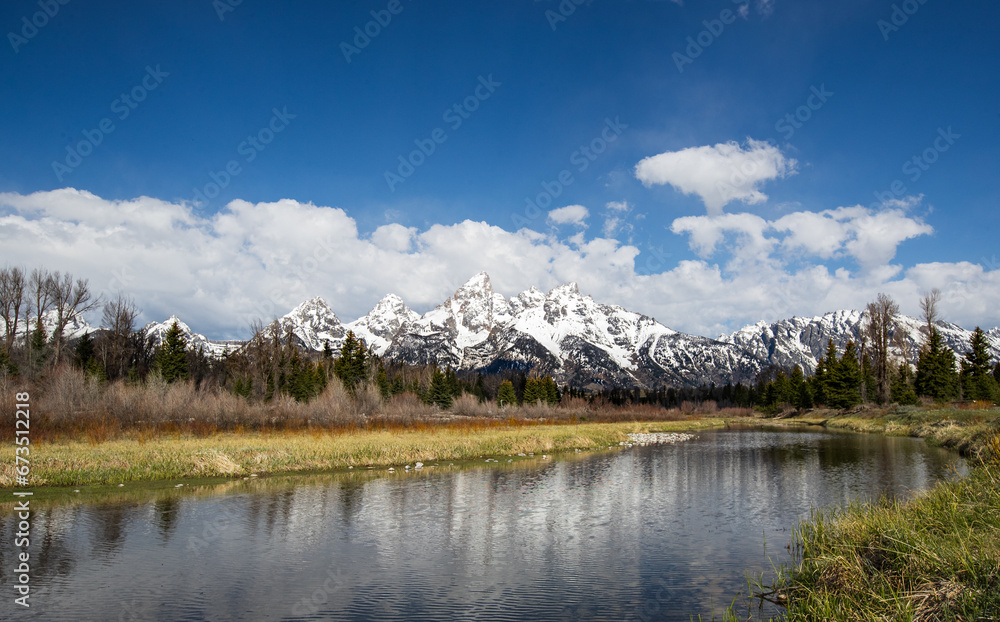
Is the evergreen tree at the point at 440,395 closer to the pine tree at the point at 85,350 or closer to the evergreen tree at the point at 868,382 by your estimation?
the pine tree at the point at 85,350

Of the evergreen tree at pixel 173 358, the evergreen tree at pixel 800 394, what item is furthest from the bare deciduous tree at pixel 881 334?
the evergreen tree at pixel 173 358

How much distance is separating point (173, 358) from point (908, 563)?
9250 centimetres

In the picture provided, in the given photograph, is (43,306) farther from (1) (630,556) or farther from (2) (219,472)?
(1) (630,556)

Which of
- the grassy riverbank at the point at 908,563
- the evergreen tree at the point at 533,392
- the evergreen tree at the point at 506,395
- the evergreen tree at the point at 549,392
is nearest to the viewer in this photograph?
the grassy riverbank at the point at 908,563

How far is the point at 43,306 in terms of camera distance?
252 feet

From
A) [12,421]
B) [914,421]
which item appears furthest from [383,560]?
[914,421]

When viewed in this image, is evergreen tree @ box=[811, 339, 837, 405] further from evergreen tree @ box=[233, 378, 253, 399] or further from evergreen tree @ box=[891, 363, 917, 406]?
evergreen tree @ box=[233, 378, 253, 399]

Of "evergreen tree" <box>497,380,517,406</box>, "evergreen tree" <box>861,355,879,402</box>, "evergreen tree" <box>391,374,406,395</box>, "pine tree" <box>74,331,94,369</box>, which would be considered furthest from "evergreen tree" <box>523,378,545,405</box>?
"pine tree" <box>74,331,94,369</box>

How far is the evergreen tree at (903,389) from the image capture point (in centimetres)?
7844

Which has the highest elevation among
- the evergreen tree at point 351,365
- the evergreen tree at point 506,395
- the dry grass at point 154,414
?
the evergreen tree at point 351,365

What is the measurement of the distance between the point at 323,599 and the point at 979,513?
12841mm

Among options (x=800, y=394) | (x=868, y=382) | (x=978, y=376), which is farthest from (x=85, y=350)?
(x=978, y=376)

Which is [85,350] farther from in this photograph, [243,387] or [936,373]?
[936,373]

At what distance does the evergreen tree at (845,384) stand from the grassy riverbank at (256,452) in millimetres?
57073
